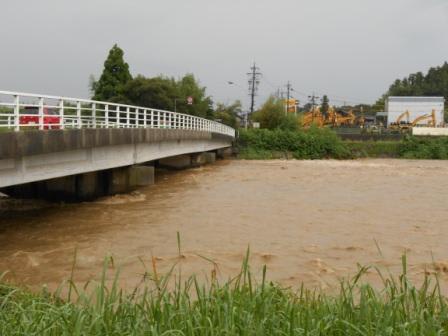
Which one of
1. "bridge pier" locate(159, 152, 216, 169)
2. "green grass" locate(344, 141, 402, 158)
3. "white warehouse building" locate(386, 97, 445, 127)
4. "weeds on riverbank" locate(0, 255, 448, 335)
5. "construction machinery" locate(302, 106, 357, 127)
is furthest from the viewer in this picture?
"construction machinery" locate(302, 106, 357, 127)

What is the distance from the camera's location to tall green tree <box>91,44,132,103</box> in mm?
65725

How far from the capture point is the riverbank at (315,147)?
58156 millimetres

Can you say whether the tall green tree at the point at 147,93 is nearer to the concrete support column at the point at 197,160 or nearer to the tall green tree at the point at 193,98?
the tall green tree at the point at 193,98

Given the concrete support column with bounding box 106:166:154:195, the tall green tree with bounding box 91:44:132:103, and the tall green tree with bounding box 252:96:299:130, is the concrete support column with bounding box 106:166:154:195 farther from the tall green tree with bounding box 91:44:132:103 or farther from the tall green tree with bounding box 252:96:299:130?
the tall green tree with bounding box 252:96:299:130

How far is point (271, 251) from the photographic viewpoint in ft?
36.9

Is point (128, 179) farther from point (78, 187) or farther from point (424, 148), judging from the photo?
point (424, 148)

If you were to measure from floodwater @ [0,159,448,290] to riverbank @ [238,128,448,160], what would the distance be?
35.4 metres

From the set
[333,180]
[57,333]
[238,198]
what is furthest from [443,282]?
[333,180]

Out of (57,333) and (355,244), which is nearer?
(57,333)

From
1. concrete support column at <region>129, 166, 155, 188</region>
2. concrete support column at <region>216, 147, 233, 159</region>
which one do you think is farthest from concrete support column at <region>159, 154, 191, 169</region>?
concrete support column at <region>216, 147, 233, 159</region>

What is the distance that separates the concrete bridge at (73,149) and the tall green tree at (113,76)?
3786 cm

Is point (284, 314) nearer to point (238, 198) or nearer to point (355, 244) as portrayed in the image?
point (355, 244)

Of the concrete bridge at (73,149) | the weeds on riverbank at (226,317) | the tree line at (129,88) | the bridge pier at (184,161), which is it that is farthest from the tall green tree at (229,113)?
the weeds on riverbank at (226,317)

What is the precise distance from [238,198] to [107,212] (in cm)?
574
